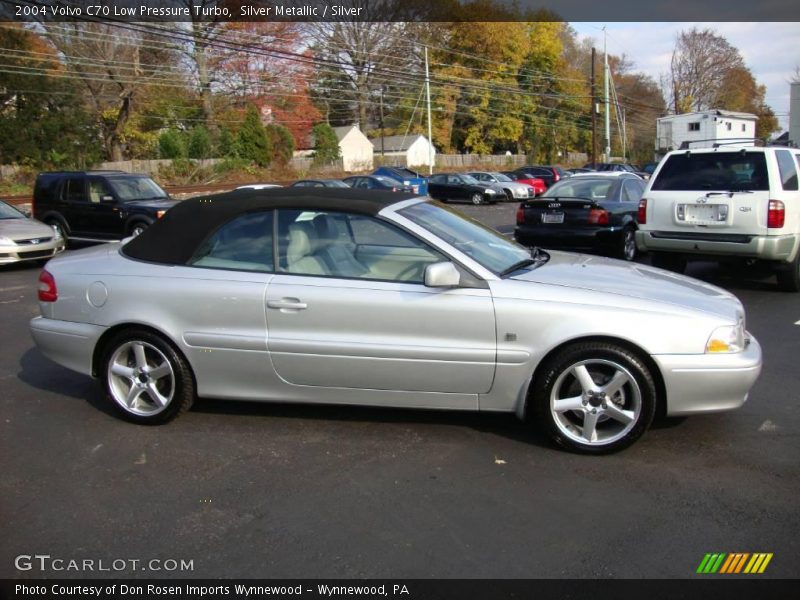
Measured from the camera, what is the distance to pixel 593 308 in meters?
3.88

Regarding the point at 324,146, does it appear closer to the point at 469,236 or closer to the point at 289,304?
the point at 469,236

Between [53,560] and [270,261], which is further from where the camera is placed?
[270,261]

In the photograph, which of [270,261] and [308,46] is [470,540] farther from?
[308,46]

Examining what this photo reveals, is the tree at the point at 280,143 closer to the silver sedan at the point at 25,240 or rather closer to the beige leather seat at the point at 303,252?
the silver sedan at the point at 25,240

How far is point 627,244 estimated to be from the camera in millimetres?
10695

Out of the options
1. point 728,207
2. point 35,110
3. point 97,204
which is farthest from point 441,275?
point 35,110

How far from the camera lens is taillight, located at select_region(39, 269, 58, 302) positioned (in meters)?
4.73

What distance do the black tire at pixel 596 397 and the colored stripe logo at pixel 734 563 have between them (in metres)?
0.99

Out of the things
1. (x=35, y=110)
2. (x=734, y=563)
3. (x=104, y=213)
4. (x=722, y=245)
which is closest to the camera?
(x=734, y=563)

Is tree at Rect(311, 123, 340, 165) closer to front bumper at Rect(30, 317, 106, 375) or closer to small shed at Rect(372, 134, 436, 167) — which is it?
small shed at Rect(372, 134, 436, 167)

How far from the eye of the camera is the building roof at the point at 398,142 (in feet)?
219

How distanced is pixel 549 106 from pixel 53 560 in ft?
235

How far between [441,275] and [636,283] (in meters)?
1.30

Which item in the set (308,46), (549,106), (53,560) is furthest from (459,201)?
(549,106)
